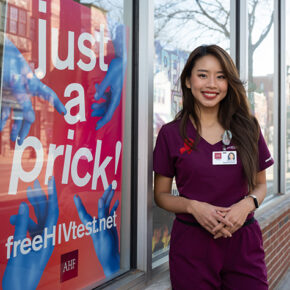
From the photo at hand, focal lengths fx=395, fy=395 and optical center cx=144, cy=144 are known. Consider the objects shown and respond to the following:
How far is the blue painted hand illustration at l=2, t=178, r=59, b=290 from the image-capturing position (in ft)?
5.51

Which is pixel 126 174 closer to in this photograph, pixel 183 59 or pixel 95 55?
pixel 95 55

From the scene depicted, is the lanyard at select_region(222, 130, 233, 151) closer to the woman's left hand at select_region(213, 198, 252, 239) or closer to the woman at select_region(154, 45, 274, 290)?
the woman at select_region(154, 45, 274, 290)

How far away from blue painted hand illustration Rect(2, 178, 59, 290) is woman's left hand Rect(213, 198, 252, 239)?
0.76 m

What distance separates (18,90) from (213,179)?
3.05ft

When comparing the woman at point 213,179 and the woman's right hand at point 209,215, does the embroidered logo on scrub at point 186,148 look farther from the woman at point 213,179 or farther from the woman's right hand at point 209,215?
the woman's right hand at point 209,215

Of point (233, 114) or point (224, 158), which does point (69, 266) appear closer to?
point (224, 158)

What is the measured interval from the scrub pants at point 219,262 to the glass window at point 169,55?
0.81 m

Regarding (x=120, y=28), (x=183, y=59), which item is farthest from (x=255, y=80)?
(x=120, y=28)

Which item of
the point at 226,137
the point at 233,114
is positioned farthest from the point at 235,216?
the point at 233,114

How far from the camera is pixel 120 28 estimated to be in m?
2.27

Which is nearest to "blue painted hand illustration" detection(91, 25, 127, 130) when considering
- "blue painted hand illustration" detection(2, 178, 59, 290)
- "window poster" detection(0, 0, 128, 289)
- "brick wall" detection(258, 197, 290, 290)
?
"window poster" detection(0, 0, 128, 289)

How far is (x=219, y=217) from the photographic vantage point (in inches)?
66.6

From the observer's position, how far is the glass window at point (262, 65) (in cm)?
450

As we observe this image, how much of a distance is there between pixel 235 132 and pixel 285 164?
3.76 meters
